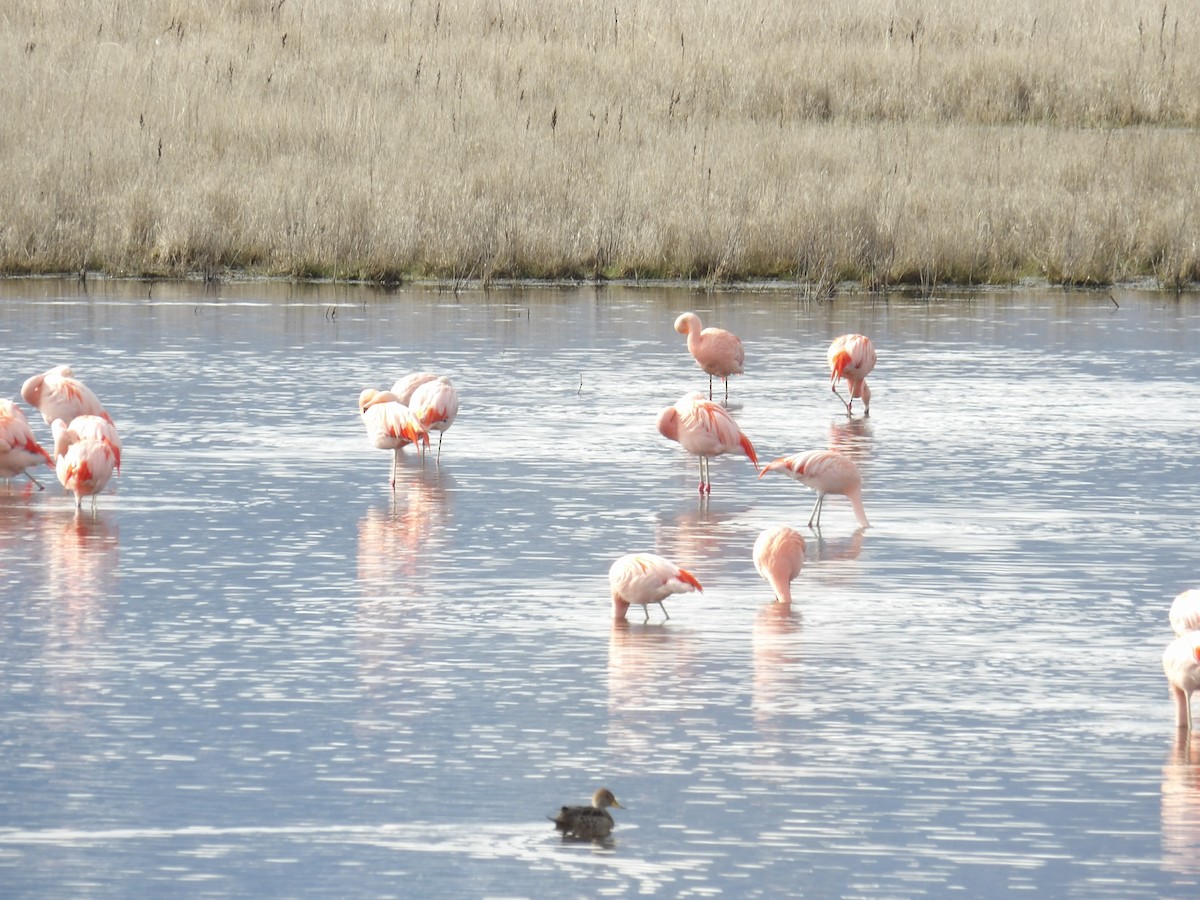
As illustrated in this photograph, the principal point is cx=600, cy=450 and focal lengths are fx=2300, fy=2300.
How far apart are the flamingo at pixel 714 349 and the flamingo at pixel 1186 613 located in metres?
6.33

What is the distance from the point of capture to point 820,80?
26297 millimetres

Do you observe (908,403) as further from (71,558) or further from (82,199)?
(82,199)

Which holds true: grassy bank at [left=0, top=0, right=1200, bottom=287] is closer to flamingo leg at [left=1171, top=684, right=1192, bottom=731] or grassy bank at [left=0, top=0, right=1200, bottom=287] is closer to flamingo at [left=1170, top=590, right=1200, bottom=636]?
flamingo at [left=1170, top=590, right=1200, bottom=636]

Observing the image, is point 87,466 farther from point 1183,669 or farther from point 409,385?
point 1183,669

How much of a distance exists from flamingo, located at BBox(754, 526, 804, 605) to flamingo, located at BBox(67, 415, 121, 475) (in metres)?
2.94

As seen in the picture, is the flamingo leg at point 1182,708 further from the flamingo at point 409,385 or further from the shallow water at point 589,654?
the flamingo at point 409,385

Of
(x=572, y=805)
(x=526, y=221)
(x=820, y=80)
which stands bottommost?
(x=572, y=805)

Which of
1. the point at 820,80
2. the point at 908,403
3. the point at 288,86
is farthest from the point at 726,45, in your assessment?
the point at 908,403

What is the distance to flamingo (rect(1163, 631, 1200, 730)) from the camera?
5707 mm

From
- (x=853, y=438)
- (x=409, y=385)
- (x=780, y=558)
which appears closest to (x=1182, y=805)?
(x=780, y=558)

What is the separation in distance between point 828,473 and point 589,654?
224 centimetres

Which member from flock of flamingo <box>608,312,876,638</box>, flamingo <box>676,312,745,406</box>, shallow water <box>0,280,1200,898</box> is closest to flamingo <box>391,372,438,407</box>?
shallow water <box>0,280,1200,898</box>

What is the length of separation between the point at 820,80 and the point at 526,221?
757 centimetres

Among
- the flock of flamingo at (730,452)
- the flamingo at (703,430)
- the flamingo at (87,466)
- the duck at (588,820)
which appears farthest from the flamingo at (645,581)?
the flamingo at (87,466)
